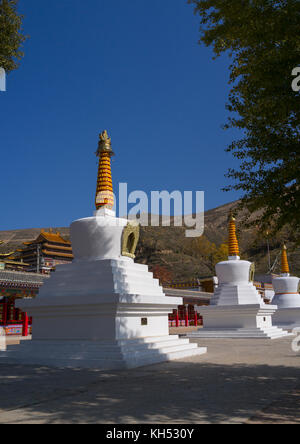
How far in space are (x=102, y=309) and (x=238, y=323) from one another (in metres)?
10.5

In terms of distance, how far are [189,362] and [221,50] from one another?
689cm

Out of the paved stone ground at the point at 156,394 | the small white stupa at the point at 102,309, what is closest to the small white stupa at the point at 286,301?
the small white stupa at the point at 102,309

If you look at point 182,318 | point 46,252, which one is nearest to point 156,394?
point 182,318

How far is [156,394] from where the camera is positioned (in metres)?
5.77

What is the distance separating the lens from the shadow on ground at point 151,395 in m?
4.52

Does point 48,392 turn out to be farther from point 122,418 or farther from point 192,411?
point 192,411

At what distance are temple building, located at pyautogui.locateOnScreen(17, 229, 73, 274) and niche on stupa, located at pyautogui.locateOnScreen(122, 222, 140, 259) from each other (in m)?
47.6

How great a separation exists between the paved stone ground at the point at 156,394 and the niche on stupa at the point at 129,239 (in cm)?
372

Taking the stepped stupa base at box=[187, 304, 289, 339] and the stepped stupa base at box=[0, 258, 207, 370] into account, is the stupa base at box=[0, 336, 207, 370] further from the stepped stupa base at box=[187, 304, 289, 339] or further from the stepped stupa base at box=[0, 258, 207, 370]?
the stepped stupa base at box=[187, 304, 289, 339]

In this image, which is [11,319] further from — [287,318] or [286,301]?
[286,301]

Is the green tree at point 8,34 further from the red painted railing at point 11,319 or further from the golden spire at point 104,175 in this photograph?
the red painted railing at point 11,319

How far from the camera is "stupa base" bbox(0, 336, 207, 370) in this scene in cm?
908

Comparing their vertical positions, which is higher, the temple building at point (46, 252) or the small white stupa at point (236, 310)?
the temple building at point (46, 252)
